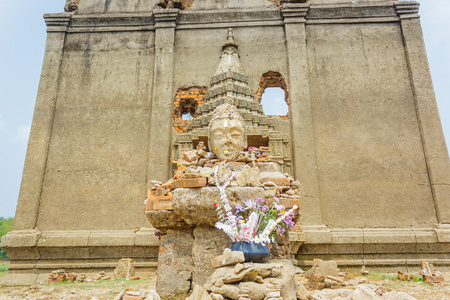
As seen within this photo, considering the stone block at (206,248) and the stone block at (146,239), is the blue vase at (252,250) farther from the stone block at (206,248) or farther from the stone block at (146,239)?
the stone block at (146,239)

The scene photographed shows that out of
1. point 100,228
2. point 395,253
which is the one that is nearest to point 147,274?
point 100,228

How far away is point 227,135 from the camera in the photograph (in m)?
3.92

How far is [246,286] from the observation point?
2.43 m

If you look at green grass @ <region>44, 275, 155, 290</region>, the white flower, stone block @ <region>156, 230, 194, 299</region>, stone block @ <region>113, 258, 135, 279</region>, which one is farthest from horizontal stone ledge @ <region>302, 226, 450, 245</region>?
the white flower

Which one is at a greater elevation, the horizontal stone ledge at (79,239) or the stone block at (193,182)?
the stone block at (193,182)

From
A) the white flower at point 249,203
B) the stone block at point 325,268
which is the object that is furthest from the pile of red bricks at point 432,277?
the white flower at point 249,203

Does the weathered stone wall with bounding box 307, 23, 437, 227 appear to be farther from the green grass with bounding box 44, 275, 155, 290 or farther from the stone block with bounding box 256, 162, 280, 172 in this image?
the green grass with bounding box 44, 275, 155, 290

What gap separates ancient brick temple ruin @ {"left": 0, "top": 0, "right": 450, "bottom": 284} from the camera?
6949 mm

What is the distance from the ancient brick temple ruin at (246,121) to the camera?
6949mm

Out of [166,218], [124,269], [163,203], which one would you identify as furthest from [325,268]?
[124,269]

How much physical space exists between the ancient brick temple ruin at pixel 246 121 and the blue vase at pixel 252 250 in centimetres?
413

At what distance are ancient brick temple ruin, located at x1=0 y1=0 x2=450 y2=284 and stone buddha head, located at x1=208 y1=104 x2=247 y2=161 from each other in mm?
2763

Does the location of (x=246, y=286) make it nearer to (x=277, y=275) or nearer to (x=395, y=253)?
(x=277, y=275)

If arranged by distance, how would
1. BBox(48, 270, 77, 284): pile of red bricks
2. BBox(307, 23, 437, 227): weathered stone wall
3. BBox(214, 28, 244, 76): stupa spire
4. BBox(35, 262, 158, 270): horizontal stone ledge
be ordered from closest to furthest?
BBox(48, 270, 77, 284): pile of red bricks
BBox(35, 262, 158, 270): horizontal stone ledge
BBox(307, 23, 437, 227): weathered stone wall
BBox(214, 28, 244, 76): stupa spire
